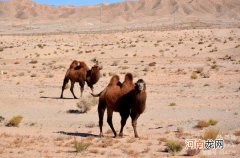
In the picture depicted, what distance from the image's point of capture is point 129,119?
19.5 meters

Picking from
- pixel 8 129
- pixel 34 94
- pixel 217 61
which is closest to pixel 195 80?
pixel 34 94

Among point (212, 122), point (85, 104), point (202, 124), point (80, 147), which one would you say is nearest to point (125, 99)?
point (80, 147)

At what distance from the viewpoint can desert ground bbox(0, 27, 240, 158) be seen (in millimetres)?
14148

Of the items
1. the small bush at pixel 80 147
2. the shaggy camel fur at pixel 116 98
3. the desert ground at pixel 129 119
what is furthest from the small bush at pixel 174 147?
the shaggy camel fur at pixel 116 98

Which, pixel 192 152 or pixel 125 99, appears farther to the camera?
pixel 125 99

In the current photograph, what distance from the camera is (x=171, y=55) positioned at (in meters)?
53.2

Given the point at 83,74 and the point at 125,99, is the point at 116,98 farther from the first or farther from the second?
the point at 83,74

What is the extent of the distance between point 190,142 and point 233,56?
3561cm

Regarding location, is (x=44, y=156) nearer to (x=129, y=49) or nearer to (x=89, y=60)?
(x=89, y=60)

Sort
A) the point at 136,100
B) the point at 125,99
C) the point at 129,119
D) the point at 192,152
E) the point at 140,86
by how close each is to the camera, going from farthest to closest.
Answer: the point at 129,119
the point at 125,99
the point at 136,100
the point at 140,86
the point at 192,152

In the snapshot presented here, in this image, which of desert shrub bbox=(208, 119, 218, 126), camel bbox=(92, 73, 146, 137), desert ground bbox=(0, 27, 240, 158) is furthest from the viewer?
desert shrub bbox=(208, 119, 218, 126)

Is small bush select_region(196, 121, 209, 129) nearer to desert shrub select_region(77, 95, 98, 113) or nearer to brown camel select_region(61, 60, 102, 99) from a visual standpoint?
desert shrub select_region(77, 95, 98, 113)

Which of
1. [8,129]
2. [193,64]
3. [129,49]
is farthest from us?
[129,49]

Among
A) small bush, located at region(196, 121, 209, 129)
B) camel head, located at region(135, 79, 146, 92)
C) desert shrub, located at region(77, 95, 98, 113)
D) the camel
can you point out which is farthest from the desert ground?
camel head, located at region(135, 79, 146, 92)
